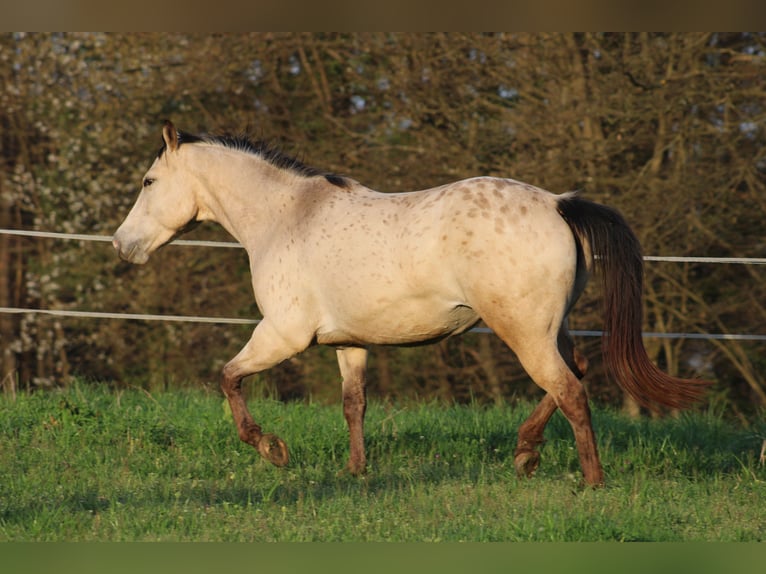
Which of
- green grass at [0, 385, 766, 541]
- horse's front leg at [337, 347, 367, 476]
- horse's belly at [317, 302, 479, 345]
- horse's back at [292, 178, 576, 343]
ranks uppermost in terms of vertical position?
horse's back at [292, 178, 576, 343]

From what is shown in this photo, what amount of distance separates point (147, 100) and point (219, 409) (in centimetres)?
524

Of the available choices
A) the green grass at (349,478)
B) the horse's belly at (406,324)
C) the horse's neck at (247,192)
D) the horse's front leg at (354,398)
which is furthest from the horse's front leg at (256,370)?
the horse's neck at (247,192)

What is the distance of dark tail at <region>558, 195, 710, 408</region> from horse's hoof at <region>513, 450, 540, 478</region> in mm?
657

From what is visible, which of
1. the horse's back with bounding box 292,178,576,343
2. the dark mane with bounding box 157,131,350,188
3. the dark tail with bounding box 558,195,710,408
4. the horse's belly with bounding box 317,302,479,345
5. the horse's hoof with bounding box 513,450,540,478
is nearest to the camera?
the horse's back with bounding box 292,178,576,343

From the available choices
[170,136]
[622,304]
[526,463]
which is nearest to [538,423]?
[526,463]

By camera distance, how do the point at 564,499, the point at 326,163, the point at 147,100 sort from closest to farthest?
the point at 564,499
the point at 326,163
the point at 147,100

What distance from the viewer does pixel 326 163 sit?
10.5 metres

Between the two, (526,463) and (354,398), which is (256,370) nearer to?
(354,398)

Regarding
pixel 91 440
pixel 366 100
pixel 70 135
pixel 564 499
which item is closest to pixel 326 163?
pixel 366 100

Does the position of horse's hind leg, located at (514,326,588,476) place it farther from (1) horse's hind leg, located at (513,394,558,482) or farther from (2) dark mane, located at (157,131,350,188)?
(2) dark mane, located at (157,131,350,188)

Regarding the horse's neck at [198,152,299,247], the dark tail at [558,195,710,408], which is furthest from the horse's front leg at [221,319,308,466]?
the dark tail at [558,195,710,408]

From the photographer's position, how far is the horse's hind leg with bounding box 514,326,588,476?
514cm

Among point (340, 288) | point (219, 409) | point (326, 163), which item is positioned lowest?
point (219, 409)

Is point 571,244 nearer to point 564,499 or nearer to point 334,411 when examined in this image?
point 564,499
